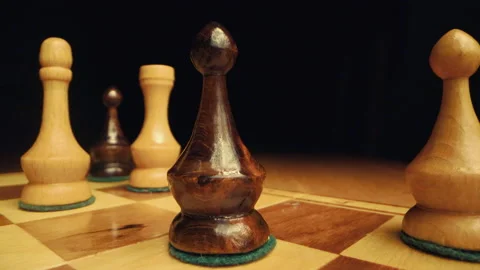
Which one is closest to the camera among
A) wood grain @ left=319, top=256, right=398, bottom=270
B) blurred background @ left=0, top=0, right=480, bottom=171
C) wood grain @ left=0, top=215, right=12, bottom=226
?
wood grain @ left=319, top=256, right=398, bottom=270

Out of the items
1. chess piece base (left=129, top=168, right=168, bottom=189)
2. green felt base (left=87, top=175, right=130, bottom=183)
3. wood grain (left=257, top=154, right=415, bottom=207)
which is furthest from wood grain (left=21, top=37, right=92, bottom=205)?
wood grain (left=257, top=154, right=415, bottom=207)

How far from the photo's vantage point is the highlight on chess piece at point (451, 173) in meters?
0.43

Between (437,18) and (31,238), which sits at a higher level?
(437,18)

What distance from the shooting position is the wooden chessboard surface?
419 millimetres

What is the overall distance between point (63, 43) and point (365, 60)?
6.58ft

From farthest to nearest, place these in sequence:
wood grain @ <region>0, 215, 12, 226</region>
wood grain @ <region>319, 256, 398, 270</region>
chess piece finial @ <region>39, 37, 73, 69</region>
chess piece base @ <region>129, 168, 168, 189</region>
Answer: chess piece base @ <region>129, 168, 168, 189</region>, chess piece finial @ <region>39, 37, 73, 69</region>, wood grain @ <region>0, 215, 12, 226</region>, wood grain @ <region>319, 256, 398, 270</region>

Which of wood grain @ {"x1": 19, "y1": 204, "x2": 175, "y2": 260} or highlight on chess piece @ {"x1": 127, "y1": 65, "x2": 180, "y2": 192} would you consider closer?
wood grain @ {"x1": 19, "y1": 204, "x2": 175, "y2": 260}

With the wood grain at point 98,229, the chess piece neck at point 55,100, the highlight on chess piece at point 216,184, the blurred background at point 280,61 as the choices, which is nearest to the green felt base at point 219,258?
the highlight on chess piece at point 216,184

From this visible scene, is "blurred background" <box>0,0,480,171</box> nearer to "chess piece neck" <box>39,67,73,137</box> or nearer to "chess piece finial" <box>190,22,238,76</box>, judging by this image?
"chess piece neck" <box>39,67,73,137</box>

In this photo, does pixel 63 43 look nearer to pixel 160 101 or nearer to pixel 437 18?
pixel 160 101

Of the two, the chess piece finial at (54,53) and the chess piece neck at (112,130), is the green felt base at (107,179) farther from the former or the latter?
the chess piece finial at (54,53)

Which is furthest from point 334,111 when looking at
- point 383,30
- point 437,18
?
point 437,18

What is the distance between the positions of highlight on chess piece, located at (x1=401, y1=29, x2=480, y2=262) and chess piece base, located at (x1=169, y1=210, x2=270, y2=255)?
210 mm

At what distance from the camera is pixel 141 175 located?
0.87m
